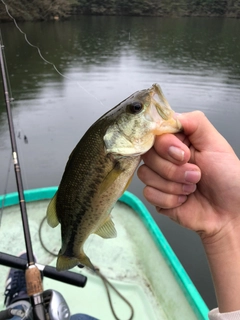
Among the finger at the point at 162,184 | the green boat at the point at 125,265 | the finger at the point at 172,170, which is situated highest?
the finger at the point at 172,170

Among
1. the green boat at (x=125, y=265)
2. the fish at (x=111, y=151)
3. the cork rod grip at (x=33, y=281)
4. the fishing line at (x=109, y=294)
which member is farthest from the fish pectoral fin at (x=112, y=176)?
the fishing line at (x=109, y=294)

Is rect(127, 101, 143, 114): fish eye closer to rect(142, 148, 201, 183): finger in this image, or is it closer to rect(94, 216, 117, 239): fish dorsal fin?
rect(142, 148, 201, 183): finger

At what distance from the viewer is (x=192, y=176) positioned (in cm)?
146

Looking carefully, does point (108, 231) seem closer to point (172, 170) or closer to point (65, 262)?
point (65, 262)

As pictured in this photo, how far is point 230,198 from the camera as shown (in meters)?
1.64

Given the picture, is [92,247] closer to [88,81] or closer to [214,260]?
[214,260]

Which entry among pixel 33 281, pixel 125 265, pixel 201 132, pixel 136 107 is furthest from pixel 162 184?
pixel 125 265

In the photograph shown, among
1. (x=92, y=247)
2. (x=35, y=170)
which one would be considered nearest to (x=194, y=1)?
(x=35, y=170)

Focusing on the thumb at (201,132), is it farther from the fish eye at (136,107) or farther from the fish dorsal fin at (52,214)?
the fish dorsal fin at (52,214)

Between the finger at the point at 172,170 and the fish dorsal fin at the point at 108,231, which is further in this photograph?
the fish dorsal fin at the point at 108,231

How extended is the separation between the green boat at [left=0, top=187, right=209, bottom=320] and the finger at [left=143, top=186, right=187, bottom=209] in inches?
51.7

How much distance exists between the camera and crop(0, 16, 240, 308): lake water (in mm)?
7164

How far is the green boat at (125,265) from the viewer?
3145 millimetres

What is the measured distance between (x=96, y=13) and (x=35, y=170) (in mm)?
41913
